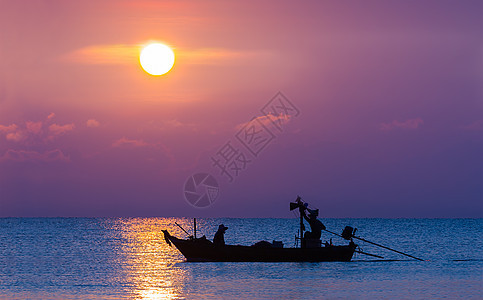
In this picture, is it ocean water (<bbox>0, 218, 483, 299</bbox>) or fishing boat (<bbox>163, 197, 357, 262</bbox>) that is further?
fishing boat (<bbox>163, 197, 357, 262</bbox>)

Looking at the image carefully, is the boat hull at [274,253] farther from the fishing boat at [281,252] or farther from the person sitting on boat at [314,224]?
the person sitting on boat at [314,224]

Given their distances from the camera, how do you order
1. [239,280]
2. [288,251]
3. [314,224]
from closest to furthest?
[239,280]
[314,224]
[288,251]

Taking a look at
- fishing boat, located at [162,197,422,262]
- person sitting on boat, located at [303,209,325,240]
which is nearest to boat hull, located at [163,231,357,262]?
fishing boat, located at [162,197,422,262]

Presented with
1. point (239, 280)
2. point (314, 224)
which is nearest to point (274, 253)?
point (314, 224)

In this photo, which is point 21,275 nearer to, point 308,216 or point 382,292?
point 308,216

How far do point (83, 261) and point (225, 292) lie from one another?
80.0 ft

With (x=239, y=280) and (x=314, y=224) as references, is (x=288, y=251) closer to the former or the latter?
(x=314, y=224)

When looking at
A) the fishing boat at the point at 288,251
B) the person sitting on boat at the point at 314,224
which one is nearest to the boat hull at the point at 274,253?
the fishing boat at the point at 288,251

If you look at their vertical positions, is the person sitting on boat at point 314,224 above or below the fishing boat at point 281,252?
above

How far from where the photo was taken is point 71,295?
103ft

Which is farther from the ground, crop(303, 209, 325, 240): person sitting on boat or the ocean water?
crop(303, 209, 325, 240): person sitting on boat

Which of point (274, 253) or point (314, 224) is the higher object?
point (314, 224)

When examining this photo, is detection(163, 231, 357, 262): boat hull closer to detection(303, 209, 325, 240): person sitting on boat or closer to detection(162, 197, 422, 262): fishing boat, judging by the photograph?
detection(162, 197, 422, 262): fishing boat

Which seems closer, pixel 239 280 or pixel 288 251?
pixel 239 280
